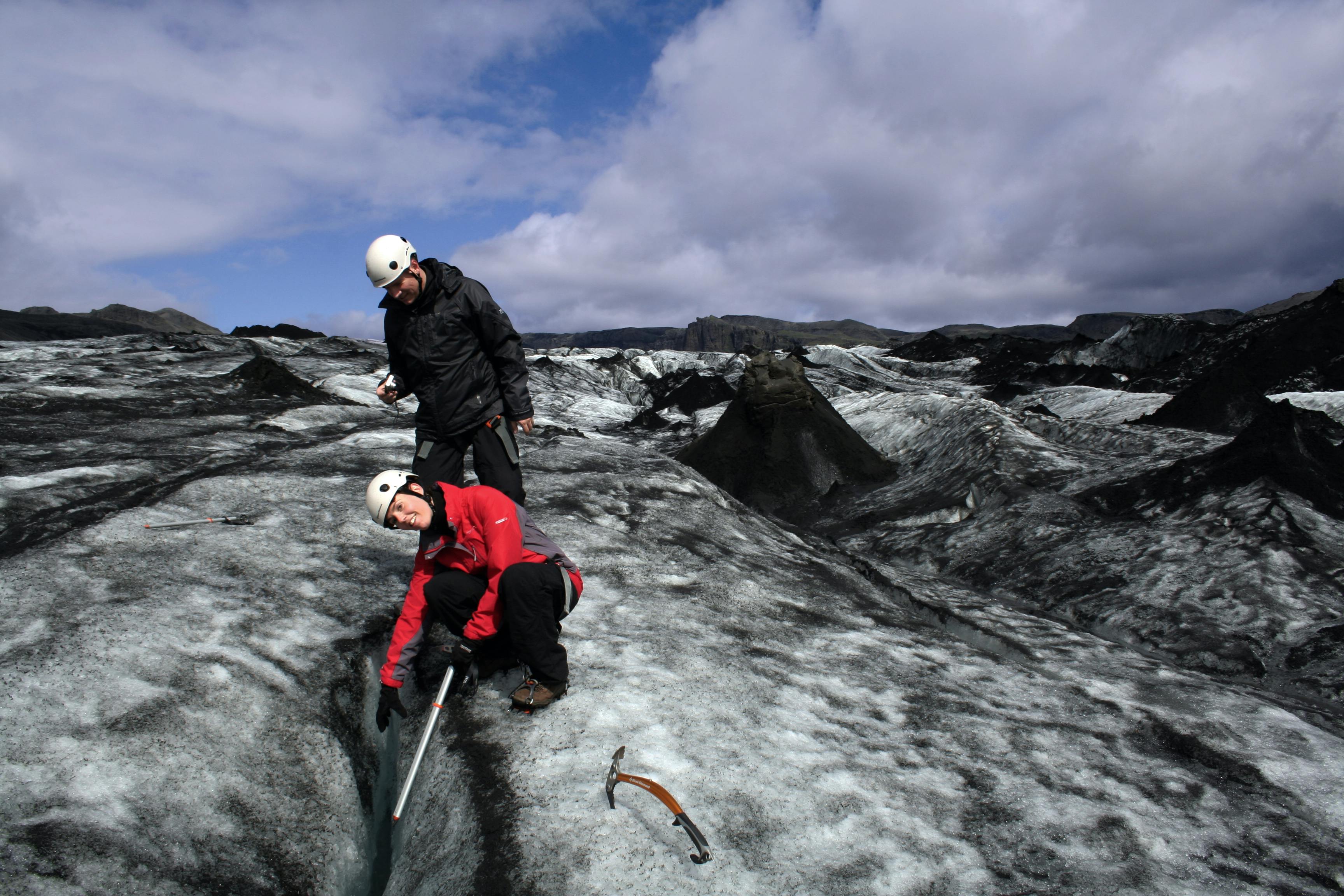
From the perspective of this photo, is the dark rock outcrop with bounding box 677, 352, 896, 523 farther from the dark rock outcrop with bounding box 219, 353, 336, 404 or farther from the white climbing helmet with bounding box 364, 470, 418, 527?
the white climbing helmet with bounding box 364, 470, 418, 527

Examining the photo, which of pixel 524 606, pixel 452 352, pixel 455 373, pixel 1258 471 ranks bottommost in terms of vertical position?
pixel 524 606

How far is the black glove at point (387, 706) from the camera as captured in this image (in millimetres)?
3775

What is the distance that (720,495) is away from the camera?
9.42 metres

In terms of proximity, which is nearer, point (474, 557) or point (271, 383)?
point (474, 557)

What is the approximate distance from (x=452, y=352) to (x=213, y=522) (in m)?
2.81

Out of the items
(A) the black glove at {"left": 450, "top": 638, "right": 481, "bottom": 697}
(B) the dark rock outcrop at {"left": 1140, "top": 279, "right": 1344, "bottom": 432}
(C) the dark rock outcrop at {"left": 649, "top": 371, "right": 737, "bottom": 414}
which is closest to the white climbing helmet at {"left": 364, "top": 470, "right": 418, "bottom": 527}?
(A) the black glove at {"left": 450, "top": 638, "right": 481, "bottom": 697}

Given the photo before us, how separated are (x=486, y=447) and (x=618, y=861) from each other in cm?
271

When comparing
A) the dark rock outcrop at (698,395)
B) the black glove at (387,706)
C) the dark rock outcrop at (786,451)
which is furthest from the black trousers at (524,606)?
the dark rock outcrop at (698,395)

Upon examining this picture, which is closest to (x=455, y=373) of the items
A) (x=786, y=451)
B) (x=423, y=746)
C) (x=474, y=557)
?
(x=474, y=557)

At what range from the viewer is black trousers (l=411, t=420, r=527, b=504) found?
479 centimetres

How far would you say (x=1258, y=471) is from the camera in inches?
350

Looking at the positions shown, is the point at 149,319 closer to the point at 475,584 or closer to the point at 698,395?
the point at 698,395

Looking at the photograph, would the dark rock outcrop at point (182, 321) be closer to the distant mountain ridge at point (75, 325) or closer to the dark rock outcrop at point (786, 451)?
the distant mountain ridge at point (75, 325)

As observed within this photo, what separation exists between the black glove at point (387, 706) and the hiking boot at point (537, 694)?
594 millimetres
